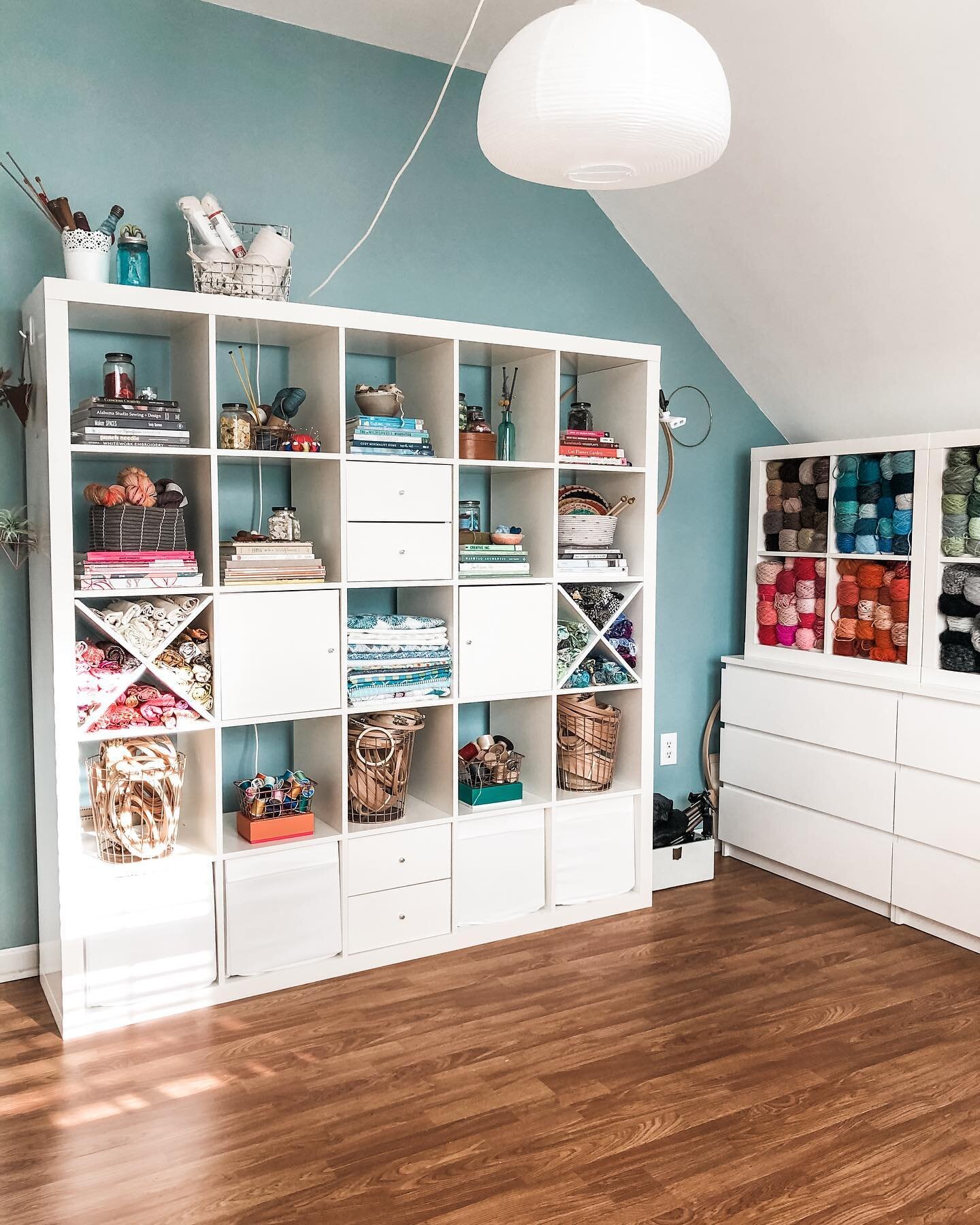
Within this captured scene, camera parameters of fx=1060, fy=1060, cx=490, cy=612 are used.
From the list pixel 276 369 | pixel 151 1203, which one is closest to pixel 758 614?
pixel 276 369

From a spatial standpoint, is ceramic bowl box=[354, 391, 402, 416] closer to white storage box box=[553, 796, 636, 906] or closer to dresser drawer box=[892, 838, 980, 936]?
white storage box box=[553, 796, 636, 906]

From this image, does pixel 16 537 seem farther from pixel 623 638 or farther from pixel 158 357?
pixel 623 638

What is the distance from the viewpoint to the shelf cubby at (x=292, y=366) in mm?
3002

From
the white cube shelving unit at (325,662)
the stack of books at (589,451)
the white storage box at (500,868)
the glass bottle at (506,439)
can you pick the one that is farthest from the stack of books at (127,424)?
the white storage box at (500,868)

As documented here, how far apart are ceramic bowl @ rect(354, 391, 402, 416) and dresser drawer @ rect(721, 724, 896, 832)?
1.92m

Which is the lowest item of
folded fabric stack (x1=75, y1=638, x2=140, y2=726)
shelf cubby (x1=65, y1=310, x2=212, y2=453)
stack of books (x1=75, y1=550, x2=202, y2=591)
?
folded fabric stack (x1=75, y1=638, x2=140, y2=726)

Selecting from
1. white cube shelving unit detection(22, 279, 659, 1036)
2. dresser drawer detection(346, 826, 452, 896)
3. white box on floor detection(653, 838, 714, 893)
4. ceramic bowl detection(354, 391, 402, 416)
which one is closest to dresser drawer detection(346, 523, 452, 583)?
white cube shelving unit detection(22, 279, 659, 1036)

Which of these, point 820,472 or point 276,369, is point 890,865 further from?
point 276,369

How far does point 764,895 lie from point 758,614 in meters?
1.08

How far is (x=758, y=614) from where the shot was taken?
4184 mm

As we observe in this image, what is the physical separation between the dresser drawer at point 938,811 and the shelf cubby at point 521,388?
1.59 meters

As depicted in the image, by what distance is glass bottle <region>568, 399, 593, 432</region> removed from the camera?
3.58 metres

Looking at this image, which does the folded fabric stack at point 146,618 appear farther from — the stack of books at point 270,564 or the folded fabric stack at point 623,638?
the folded fabric stack at point 623,638

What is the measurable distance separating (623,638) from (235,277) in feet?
5.56
